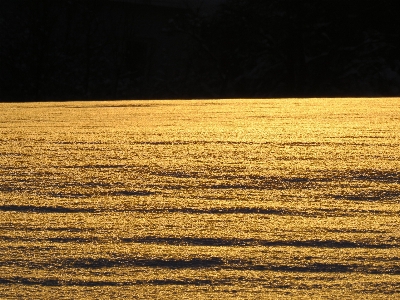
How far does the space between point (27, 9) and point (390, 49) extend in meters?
2.66

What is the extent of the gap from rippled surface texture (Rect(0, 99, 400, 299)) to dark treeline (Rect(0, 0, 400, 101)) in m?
4.04

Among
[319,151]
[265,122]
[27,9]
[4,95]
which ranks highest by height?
[27,9]

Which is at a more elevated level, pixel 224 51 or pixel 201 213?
pixel 224 51

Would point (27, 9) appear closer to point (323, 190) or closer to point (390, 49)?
point (390, 49)

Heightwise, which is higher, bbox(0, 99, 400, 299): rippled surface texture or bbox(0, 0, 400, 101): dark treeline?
bbox(0, 0, 400, 101): dark treeline

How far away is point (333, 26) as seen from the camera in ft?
16.6

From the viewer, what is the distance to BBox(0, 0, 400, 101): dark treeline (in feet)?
16.4

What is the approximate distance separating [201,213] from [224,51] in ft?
15.6

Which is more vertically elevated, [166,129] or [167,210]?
[166,129]

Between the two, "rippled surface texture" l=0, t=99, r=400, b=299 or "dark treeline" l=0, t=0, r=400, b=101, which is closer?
"rippled surface texture" l=0, t=99, r=400, b=299

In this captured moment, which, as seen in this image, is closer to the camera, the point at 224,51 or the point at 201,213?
the point at 201,213

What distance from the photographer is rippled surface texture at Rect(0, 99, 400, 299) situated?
1.35 ft

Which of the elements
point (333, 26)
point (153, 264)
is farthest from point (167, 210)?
point (333, 26)

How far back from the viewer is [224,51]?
5.23m
